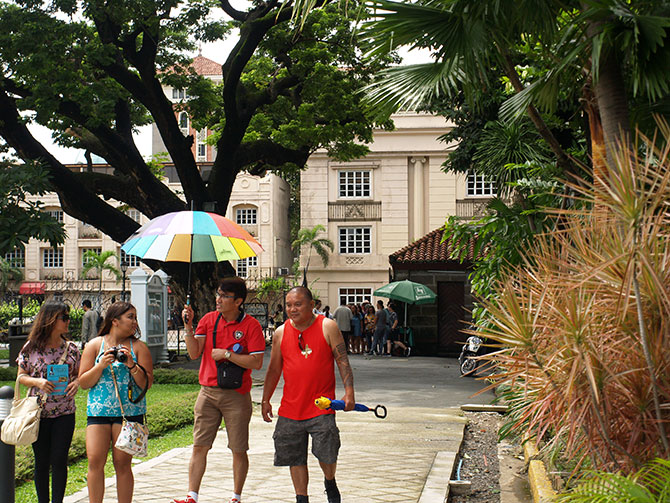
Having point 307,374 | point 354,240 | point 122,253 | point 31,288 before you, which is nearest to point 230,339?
point 307,374

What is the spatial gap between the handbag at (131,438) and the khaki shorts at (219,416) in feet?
2.12

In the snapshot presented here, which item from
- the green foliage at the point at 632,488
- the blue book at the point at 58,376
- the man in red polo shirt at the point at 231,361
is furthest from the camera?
the man in red polo shirt at the point at 231,361

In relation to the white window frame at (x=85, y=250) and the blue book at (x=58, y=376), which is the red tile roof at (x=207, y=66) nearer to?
the white window frame at (x=85, y=250)

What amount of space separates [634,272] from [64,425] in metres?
4.18

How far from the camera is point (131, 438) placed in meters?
5.60

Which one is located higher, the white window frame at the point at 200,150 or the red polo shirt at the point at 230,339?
the white window frame at the point at 200,150

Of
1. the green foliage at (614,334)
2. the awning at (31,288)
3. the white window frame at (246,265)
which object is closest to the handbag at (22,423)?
the green foliage at (614,334)

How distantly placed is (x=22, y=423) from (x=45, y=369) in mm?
705

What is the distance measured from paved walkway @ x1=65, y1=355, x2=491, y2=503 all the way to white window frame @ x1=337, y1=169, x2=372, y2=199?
28.6 metres

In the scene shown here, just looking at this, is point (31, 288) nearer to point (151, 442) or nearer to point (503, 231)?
point (151, 442)

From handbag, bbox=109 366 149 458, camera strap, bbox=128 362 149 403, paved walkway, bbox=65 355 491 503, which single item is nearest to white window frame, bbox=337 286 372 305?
paved walkway, bbox=65 355 491 503

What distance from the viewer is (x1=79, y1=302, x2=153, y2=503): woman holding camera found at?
570 cm

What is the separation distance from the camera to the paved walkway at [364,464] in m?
6.86

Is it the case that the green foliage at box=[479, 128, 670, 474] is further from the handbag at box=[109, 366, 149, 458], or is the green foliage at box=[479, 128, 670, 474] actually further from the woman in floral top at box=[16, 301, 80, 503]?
the woman in floral top at box=[16, 301, 80, 503]
